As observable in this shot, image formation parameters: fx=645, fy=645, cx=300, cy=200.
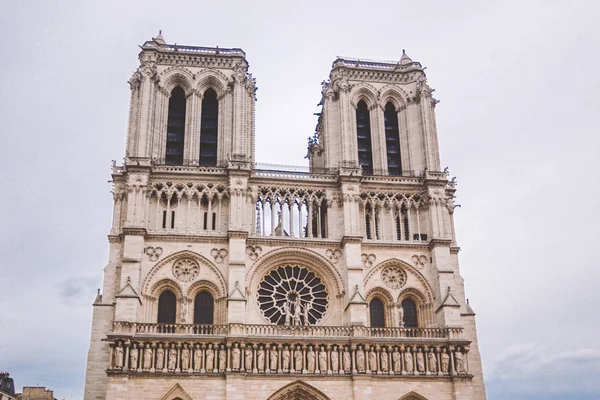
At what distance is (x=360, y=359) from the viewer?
2977 cm

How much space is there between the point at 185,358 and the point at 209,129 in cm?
1336

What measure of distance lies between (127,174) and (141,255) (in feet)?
14.6

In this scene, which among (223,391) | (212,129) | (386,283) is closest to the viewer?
(223,391)

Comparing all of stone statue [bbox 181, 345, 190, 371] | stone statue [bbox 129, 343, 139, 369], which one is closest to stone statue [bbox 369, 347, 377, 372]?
stone statue [bbox 181, 345, 190, 371]

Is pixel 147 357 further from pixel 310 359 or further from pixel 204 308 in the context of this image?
pixel 310 359

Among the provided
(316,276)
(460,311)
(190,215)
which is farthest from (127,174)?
(460,311)

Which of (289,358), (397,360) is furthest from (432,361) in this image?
(289,358)

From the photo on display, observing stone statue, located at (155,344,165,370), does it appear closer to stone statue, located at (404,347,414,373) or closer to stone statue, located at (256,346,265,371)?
stone statue, located at (256,346,265,371)

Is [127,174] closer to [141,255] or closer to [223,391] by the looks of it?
[141,255]

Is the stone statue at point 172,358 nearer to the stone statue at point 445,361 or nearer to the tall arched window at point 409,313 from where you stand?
the tall arched window at point 409,313

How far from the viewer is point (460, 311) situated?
3297 cm

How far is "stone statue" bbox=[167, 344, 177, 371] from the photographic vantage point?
93.8 feet

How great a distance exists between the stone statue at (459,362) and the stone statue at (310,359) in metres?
6.76

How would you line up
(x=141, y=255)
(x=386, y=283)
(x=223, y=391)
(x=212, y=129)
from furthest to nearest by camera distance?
(x=212, y=129) < (x=386, y=283) < (x=141, y=255) < (x=223, y=391)
